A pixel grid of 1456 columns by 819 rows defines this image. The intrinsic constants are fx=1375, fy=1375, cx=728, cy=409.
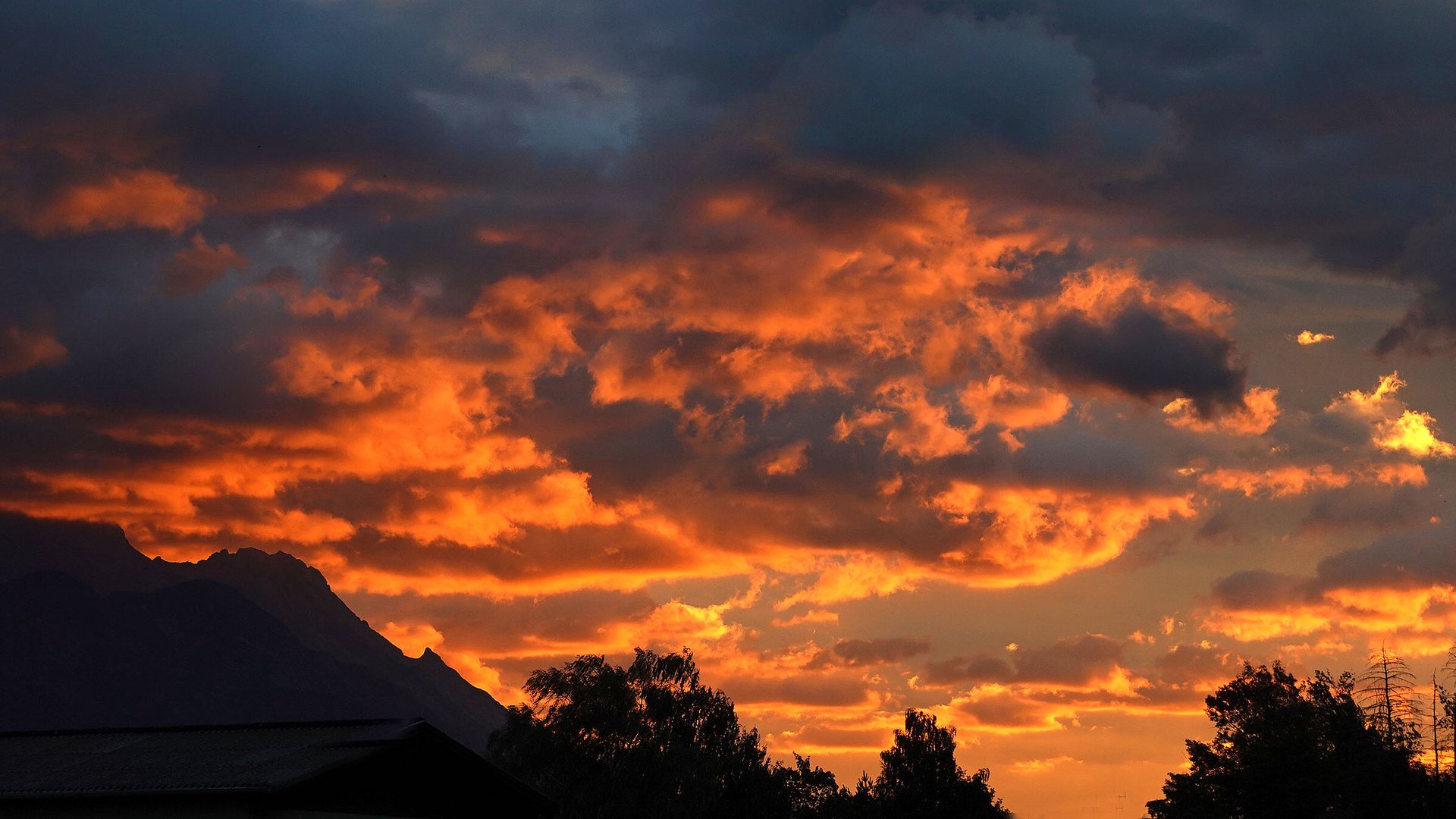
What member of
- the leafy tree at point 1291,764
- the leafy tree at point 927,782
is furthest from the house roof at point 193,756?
the leafy tree at point 927,782

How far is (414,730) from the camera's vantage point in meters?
39.0

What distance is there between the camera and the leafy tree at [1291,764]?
5919cm

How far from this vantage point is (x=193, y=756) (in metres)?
38.4

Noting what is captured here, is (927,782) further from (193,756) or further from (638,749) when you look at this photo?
(193,756)

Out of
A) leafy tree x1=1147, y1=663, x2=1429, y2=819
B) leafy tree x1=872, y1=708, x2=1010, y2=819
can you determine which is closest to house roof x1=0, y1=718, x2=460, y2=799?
leafy tree x1=1147, y1=663, x2=1429, y2=819

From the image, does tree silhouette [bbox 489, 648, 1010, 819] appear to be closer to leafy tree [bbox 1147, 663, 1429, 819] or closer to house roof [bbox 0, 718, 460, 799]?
leafy tree [bbox 1147, 663, 1429, 819]

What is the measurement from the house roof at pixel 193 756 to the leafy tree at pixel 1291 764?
130 feet

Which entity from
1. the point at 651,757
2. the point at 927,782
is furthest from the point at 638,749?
the point at 927,782

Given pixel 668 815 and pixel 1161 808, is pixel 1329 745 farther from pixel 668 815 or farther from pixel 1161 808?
pixel 668 815

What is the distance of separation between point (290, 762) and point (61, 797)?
243 inches

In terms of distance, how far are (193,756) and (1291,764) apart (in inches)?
2900

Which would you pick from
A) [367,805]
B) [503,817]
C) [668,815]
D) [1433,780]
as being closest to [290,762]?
[367,805]

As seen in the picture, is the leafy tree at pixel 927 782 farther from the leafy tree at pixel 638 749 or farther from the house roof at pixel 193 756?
the house roof at pixel 193 756

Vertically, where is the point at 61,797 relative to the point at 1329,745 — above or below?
below
